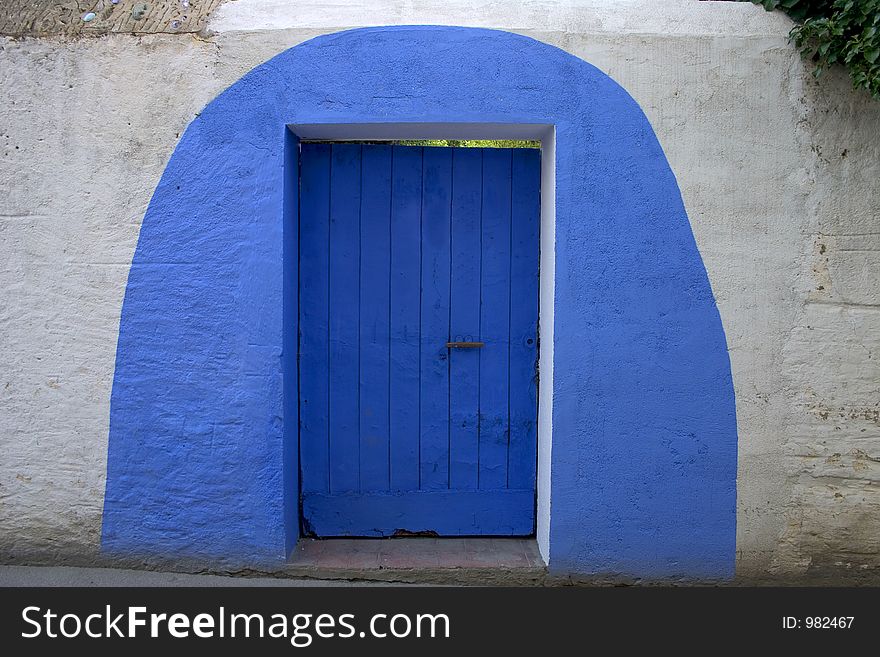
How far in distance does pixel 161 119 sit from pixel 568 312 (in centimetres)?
207

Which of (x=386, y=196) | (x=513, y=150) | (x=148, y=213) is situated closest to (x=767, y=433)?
(x=513, y=150)

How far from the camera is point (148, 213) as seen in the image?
3508mm

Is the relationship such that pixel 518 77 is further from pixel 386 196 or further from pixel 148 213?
pixel 148 213

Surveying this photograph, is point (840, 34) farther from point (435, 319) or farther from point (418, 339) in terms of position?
point (418, 339)

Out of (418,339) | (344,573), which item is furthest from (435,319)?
(344,573)

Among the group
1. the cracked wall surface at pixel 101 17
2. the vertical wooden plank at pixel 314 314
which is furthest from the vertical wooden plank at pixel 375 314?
the cracked wall surface at pixel 101 17

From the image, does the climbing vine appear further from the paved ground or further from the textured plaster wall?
the paved ground

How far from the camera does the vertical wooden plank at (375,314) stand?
377 centimetres

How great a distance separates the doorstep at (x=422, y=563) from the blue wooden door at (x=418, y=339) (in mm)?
132

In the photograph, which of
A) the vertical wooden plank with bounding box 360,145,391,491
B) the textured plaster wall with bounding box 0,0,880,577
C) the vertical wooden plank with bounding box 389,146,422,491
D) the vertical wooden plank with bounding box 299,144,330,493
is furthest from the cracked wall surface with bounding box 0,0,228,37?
the vertical wooden plank with bounding box 389,146,422,491

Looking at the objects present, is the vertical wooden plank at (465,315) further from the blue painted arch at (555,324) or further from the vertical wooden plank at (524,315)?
the blue painted arch at (555,324)

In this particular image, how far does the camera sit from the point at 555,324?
351cm

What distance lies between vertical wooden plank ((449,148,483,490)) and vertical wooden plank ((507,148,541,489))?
0.18 m

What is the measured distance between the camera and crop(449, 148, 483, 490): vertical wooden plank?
149 inches
